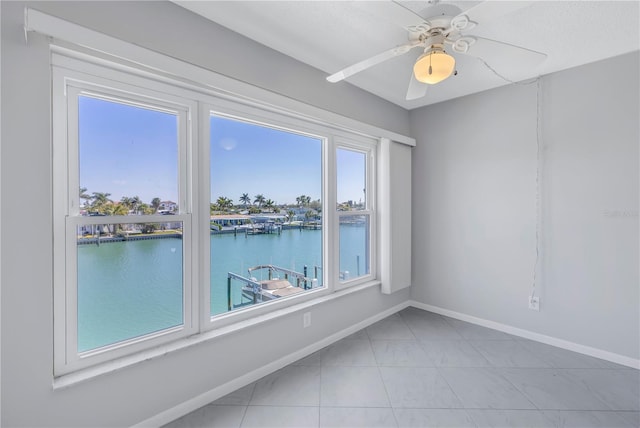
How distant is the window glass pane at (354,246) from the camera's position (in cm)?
296

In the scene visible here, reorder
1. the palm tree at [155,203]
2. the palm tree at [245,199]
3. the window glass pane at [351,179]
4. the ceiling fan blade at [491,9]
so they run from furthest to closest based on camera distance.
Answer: the window glass pane at [351,179], the palm tree at [245,199], the palm tree at [155,203], the ceiling fan blade at [491,9]

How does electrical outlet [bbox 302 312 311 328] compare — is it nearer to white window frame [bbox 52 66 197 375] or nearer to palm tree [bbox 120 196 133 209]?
white window frame [bbox 52 66 197 375]

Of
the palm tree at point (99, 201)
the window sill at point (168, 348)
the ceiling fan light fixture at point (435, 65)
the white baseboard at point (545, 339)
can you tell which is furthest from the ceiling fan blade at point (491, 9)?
the white baseboard at point (545, 339)

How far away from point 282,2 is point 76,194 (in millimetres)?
1599

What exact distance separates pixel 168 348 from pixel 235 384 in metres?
0.57

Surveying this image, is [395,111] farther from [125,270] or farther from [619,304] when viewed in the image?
[125,270]

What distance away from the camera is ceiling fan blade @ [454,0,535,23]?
1121 mm

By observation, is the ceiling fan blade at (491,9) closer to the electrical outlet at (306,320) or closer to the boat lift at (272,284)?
the boat lift at (272,284)

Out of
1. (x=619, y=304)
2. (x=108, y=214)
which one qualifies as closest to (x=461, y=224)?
(x=619, y=304)

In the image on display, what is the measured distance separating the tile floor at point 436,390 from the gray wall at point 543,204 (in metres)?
0.42

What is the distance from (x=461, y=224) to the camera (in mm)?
3211

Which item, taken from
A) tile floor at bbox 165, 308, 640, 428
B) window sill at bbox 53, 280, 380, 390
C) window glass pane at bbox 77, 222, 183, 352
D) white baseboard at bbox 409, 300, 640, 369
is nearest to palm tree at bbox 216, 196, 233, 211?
window glass pane at bbox 77, 222, 183, 352

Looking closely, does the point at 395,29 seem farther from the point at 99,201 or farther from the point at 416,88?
the point at 99,201

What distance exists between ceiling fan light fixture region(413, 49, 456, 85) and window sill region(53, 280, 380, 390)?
1.94 m
